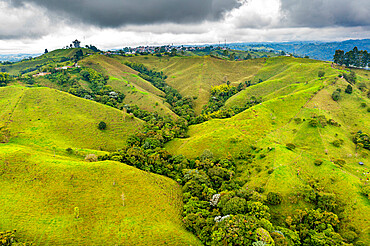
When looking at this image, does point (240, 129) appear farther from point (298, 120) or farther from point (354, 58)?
point (354, 58)

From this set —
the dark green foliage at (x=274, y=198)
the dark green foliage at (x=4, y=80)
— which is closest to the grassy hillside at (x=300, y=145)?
the dark green foliage at (x=274, y=198)

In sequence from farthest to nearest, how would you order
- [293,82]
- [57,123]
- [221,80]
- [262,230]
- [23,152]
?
[221,80] → [293,82] → [57,123] → [23,152] → [262,230]

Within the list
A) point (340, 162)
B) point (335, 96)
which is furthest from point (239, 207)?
point (335, 96)

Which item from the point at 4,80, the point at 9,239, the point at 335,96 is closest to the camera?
the point at 9,239

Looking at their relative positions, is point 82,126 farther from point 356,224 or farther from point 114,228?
point 356,224

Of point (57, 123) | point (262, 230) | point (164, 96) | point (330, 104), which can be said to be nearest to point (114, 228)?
point (262, 230)

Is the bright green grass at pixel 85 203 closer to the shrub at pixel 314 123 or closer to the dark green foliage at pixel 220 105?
the dark green foliage at pixel 220 105
